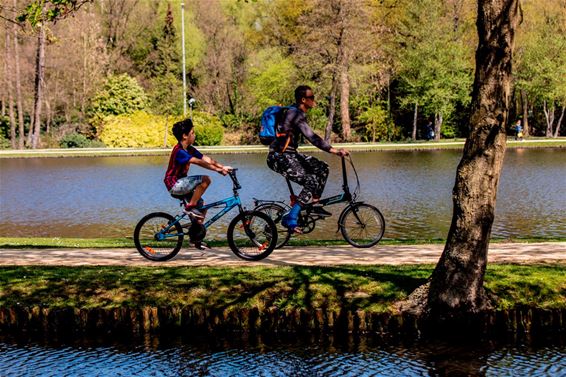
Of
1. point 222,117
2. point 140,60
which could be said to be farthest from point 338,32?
point 140,60

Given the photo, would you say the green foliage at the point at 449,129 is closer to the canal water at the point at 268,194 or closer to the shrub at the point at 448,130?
the shrub at the point at 448,130

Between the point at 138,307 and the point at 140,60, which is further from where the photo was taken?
the point at 140,60

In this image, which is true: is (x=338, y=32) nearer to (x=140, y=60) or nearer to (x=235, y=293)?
(x=140, y=60)

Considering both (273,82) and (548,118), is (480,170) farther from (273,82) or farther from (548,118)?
(548,118)

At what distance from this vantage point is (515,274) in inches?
340

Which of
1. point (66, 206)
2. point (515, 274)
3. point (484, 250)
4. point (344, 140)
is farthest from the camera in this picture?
point (344, 140)

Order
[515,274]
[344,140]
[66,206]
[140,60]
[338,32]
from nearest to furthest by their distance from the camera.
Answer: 1. [515,274]
2. [66,206]
3. [338,32]
4. [344,140]
5. [140,60]

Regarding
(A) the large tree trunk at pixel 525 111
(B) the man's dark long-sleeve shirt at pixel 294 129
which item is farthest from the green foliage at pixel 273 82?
(B) the man's dark long-sleeve shirt at pixel 294 129

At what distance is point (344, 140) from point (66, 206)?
1484 inches

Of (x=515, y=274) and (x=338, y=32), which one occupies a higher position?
(x=338, y=32)

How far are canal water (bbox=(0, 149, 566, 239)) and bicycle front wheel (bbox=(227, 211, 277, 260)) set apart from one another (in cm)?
596

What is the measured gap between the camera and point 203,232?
10430mm

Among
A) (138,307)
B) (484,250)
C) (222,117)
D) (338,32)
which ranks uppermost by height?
(338,32)

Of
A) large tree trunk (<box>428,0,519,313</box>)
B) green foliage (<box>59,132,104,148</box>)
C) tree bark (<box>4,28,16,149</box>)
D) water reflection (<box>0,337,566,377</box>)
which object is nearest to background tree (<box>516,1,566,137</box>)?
green foliage (<box>59,132,104,148</box>)
